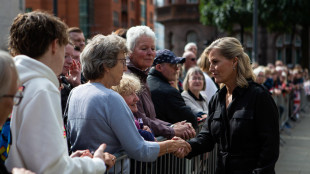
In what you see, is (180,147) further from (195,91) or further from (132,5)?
(132,5)

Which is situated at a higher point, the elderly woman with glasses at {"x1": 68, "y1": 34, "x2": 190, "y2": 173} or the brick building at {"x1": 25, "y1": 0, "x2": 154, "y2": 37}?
the brick building at {"x1": 25, "y1": 0, "x2": 154, "y2": 37}

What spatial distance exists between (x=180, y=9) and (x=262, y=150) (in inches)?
1942

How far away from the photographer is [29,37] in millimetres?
2572

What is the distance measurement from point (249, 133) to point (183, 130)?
0.85 metres

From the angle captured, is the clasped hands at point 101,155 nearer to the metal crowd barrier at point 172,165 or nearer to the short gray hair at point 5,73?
the metal crowd barrier at point 172,165

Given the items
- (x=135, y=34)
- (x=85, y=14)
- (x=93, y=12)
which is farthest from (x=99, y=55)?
(x=93, y=12)

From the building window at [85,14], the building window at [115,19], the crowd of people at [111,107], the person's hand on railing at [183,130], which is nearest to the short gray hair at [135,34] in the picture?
the crowd of people at [111,107]

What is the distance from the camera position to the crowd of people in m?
2.30

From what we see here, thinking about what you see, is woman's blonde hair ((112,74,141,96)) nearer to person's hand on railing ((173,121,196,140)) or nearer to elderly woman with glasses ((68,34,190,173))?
elderly woman with glasses ((68,34,190,173))

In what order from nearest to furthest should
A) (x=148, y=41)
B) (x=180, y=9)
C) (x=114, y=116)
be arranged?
(x=114, y=116)
(x=148, y=41)
(x=180, y=9)

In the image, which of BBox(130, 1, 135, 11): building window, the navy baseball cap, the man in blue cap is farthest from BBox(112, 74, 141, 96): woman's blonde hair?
BBox(130, 1, 135, 11): building window

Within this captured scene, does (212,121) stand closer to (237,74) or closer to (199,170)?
(237,74)

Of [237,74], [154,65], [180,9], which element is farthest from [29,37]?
[180,9]

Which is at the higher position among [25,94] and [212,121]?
[25,94]
